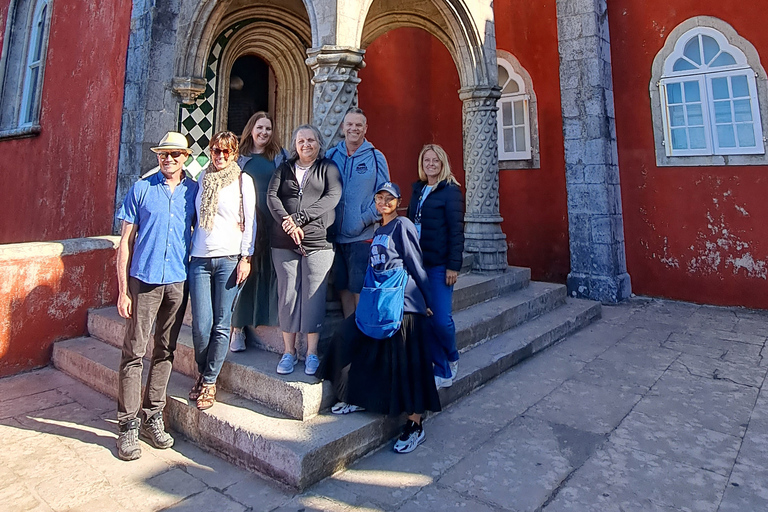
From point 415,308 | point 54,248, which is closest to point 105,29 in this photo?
point 54,248

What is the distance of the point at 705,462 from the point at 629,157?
226 inches

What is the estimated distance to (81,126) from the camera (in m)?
6.31

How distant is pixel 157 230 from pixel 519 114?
7140 millimetres

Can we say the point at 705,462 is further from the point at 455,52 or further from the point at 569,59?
the point at 569,59

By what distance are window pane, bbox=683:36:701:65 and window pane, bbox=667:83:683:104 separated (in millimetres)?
399

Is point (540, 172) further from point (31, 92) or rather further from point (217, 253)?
point (31, 92)

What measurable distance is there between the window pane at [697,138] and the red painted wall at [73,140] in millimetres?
7924

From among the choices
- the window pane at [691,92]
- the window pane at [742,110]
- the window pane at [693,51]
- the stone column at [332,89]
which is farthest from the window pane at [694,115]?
the stone column at [332,89]

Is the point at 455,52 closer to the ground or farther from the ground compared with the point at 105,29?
closer to the ground

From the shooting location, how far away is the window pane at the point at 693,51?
21.8ft

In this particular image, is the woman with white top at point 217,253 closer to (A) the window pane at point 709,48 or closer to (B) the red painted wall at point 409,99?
(B) the red painted wall at point 409,99

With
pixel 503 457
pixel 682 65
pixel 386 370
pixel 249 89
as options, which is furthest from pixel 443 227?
pixel 682 65

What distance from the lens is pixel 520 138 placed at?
820 cm

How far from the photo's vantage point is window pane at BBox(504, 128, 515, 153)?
27.1 feet
